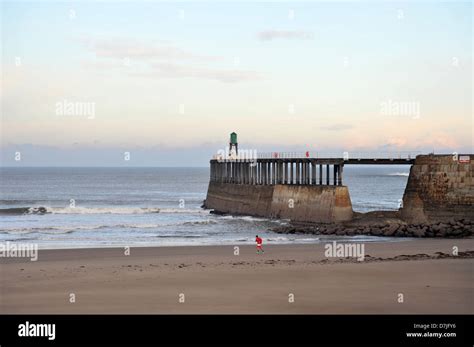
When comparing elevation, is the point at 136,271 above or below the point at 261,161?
below

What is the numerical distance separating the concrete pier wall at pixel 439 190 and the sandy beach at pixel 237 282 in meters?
12.3

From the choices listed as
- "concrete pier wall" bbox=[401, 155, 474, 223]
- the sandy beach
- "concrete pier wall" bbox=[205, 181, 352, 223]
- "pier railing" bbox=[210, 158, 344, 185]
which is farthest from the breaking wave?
the sandy beach

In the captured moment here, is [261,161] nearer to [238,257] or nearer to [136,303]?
[238,257]

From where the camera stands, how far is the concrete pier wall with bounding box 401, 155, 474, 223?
4459cm

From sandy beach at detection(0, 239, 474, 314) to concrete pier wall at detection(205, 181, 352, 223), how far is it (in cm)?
1482

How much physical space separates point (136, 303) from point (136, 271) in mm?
6440

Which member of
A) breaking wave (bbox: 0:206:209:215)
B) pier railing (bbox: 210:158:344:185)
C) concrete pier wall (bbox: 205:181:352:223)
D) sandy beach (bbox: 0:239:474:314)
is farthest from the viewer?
breaking wave (bbox: 0:206:209:215)

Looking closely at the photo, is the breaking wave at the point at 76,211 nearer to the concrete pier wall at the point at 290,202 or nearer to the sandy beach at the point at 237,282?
the concrete pier wall at the point at 290,202

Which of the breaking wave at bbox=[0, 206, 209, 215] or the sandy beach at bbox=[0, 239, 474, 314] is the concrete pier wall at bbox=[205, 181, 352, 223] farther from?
the sandy beach at bbox=[0, 239, 474, 314]

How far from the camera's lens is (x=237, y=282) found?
76.3 ft

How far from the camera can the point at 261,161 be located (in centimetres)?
6219

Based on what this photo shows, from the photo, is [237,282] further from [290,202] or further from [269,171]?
[269,171]

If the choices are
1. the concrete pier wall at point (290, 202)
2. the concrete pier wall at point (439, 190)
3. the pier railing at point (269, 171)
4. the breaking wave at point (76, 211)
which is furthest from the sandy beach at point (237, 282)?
the breaking wave at point (76, 211)
